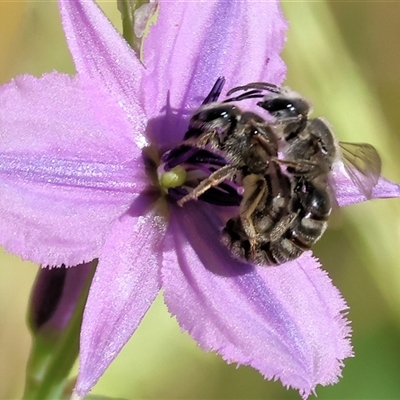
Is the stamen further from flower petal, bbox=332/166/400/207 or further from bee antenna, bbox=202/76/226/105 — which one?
flower petal, bbox=332/166/400/207

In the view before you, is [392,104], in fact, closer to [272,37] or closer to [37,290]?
[272,37]

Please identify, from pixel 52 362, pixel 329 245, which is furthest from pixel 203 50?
pixel 329 245

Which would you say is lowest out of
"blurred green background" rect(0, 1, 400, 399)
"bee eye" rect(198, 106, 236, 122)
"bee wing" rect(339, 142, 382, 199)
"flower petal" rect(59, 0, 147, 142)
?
"blurred green background" rect(0, 1, 400, 399)

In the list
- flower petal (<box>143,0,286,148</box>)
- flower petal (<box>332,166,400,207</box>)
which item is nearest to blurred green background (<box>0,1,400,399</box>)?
flower petal (<box>332,166,400,207</box>)

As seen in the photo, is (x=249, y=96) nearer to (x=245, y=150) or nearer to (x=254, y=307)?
(x=245, y=150)

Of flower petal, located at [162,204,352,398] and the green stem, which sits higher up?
flower petal, located at [162,204,352,398]

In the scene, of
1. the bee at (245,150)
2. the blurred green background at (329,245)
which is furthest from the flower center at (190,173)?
the blurred green background at (329,245)

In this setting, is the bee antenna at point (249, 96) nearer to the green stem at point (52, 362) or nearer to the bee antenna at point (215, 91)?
the bee antenna at point (215, 91)

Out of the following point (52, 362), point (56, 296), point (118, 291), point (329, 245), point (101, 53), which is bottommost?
point (329, 245)
